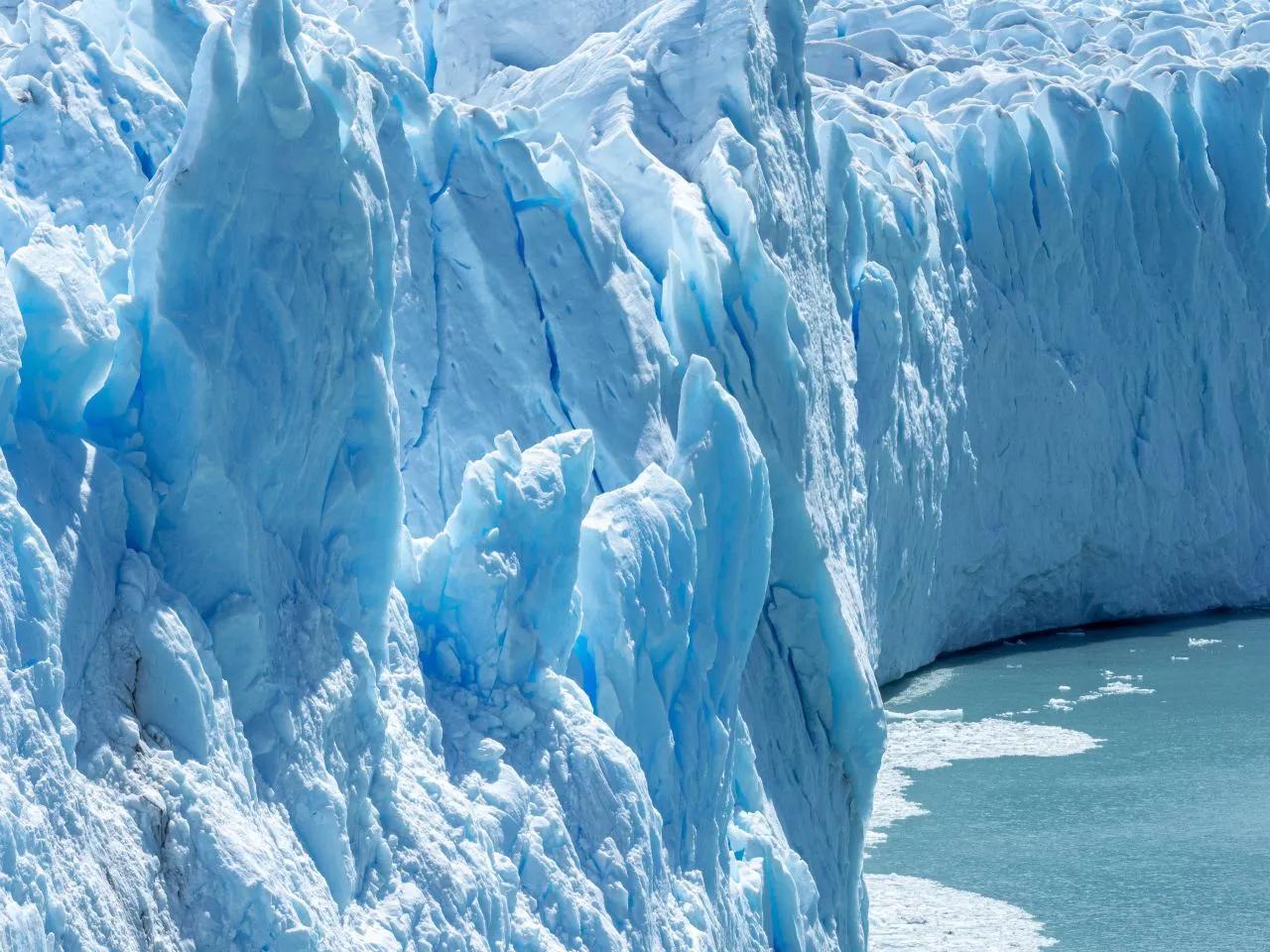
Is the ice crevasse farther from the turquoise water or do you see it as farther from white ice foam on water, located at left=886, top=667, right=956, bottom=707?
the turquoise water

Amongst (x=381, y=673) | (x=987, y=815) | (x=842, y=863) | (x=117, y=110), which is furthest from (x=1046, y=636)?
(x=381, y=673)

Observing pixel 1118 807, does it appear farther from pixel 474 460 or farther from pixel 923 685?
pixel 474 460

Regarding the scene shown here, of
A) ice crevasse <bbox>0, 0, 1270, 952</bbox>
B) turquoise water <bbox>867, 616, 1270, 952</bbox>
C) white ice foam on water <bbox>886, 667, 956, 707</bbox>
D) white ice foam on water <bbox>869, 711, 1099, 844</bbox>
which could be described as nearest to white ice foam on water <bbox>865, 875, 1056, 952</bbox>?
turquoise water <bbox>867, 616, 1270, 952</bbox>

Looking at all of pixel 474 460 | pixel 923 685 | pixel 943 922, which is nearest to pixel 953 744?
pixel 923 685

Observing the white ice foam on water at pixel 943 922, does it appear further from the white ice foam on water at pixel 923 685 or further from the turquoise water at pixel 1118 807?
the white ice foam on water at pixel 923 685

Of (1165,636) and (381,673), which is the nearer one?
(381,673)

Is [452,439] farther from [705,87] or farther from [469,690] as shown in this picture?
[705,87]

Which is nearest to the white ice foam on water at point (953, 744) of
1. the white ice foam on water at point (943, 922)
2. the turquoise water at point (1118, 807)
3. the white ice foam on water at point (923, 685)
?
the turquoise water at point (1118, 807)
